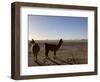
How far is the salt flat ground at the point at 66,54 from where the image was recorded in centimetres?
141

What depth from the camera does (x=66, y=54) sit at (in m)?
1.46

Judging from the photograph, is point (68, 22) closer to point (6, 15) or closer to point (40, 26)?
point (40, 26)

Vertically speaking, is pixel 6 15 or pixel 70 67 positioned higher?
pixel 6 15

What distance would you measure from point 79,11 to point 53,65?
1.15 feet

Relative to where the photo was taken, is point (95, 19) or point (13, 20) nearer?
point (13, 20)

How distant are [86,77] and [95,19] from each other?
353 mm

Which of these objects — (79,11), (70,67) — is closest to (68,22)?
(79,11)

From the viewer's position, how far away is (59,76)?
1.44m

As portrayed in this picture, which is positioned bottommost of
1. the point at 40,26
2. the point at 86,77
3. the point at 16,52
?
the point at 86,77

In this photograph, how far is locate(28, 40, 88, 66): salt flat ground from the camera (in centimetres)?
141

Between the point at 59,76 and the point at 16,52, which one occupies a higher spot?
the point at 16,52

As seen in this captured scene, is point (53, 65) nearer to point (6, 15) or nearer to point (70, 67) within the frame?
point (70, 67)

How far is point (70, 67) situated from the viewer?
1471 mm

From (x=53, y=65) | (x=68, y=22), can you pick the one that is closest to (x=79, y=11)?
(x=68, y=22)
